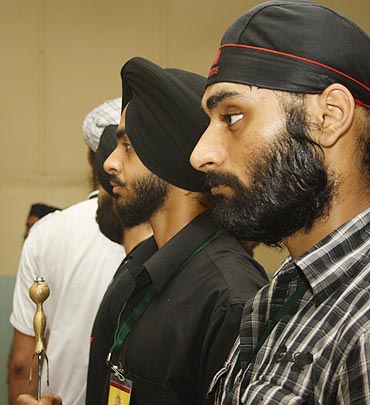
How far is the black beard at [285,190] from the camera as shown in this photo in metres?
1.26

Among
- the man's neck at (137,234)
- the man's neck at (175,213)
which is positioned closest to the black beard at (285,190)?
the man's neck at (175,213)

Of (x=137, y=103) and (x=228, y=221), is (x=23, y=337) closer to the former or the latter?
(x=137, y=103)

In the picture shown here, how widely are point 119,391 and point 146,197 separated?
0.48m

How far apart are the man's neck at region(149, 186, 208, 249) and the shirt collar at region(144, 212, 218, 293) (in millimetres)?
77

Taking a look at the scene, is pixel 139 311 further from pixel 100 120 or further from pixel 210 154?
pixel 100 120

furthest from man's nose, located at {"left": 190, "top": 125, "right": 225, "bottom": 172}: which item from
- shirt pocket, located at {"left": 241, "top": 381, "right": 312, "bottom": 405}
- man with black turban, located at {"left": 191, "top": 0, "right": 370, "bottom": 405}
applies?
shirt pocket, located at {"left": 241, "top": 381, "right": 312, "bottom": 405}

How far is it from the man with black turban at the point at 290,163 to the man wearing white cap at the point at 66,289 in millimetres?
1366

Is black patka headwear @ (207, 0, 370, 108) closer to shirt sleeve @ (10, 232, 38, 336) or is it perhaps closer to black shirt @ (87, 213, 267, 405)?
black shirt @ (87, 213, 267, 405)

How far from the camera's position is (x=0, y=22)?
4348 mm

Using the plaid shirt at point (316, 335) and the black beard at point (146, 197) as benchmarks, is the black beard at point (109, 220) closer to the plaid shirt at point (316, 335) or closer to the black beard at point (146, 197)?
the black beard at point (146, 197)

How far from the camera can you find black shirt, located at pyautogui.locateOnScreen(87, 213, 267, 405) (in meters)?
1.51

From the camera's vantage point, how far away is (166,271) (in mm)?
1708

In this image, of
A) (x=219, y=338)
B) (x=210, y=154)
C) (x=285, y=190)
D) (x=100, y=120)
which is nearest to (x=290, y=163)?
(x=285, y=190)

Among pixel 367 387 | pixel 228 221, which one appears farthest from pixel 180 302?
pixel 367 387
